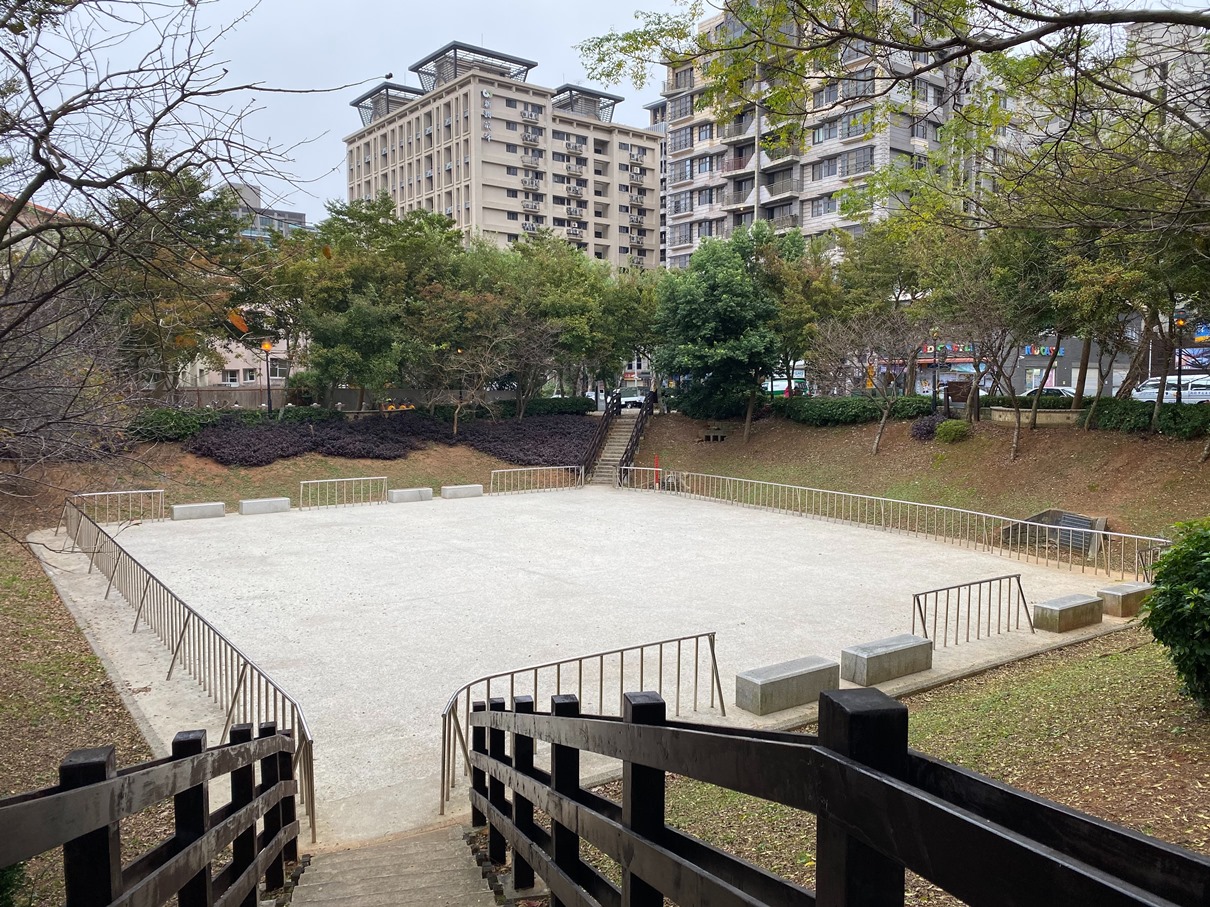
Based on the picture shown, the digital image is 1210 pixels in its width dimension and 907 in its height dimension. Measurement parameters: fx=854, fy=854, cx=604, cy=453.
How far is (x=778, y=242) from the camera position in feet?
108

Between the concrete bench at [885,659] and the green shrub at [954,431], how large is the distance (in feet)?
55.1

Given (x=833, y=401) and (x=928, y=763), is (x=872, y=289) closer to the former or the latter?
(x=833, y=401)

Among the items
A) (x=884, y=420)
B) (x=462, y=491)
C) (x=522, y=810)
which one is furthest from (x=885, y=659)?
(x=462, y=491)

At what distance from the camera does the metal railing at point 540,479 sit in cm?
2997

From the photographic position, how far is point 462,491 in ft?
88.5

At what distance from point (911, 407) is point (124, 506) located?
23684 millimetres

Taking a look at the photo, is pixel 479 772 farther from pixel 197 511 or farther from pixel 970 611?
pixel 197 511

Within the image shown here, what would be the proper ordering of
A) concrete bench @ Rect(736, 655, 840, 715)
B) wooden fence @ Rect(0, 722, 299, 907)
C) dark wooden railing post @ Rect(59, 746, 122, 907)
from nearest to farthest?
wooden fence @ Rect(0, 722, 299, 907)
dark wooden railing post @ Rect(59, 746, 122, 907)
concrete bench @ Rect(736, 655, 840, 715)

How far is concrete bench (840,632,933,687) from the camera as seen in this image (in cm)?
925

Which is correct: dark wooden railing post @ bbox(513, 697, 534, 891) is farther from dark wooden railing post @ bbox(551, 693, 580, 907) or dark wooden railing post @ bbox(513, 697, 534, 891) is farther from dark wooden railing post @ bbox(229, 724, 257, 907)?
dark wooden railing post @ bbox(229, 724, 257, 907)

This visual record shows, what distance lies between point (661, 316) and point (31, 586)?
2222 centimetres

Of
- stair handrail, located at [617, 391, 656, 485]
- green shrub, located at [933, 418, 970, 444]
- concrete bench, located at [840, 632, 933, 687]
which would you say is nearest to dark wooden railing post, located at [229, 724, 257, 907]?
concrete bench, located at [840, 632, 933, 687]

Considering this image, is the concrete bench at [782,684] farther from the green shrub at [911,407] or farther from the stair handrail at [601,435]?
the stair handrail at [601,435]

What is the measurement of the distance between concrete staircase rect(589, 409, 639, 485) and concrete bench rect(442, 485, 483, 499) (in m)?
5.02
